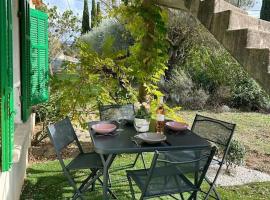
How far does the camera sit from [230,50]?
10.3 ft

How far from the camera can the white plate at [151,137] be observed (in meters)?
2.89

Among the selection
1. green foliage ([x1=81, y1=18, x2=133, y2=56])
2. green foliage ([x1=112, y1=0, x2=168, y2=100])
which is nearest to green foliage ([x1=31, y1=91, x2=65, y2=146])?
green foliage ([x1=112, y1=0, x2=168, y2=100])

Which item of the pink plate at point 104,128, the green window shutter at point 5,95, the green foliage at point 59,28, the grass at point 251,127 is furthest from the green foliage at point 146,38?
the green foliage at point 59,28

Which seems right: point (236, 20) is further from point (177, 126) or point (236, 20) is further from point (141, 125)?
point (141, 125)

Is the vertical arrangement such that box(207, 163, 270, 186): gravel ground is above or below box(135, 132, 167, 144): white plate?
below

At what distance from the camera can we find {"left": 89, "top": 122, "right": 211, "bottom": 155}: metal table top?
2.73 m

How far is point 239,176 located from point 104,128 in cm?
226

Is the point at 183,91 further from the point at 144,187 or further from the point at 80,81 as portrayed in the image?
the point at 144,187

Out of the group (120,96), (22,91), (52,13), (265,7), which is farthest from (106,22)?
(22,91)

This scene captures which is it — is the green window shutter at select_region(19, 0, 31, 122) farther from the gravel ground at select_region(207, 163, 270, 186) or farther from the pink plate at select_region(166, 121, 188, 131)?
the gravel ground at select_region(207, 163, 270, 186)

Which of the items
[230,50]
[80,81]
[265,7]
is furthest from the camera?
[265,7]

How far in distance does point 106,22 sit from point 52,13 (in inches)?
172

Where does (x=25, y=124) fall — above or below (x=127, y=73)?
below

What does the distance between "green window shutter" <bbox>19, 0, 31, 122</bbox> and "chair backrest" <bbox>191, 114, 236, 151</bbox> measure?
2.25m
